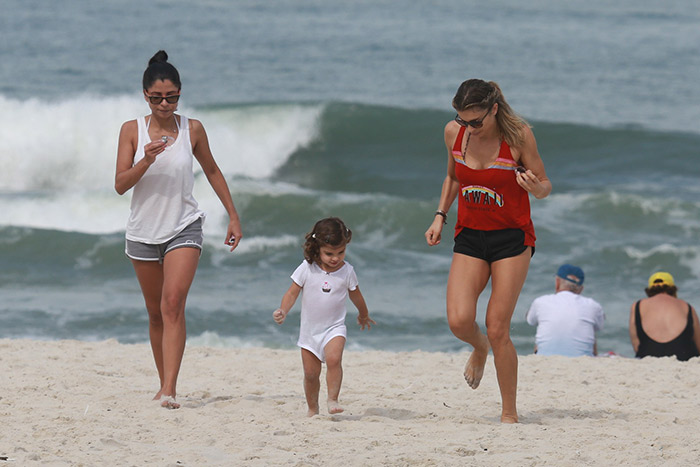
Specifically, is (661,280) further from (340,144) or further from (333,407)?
(340,144)

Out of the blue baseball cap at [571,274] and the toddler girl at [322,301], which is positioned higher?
the blue baseball cap at [571,274]

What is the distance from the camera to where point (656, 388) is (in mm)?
6203

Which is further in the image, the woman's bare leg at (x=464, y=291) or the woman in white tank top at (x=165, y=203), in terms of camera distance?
the woman in white tank top at (x=165, y=203)

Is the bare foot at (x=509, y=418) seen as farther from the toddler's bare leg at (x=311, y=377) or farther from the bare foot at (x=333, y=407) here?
the toddler's bare leg at (x=311, y=377)

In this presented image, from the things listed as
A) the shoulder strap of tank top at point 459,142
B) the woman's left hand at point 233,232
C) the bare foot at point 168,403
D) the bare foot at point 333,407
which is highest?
the shoulder strap of tank top at point 459,142

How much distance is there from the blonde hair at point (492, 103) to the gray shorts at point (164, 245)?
1.53m

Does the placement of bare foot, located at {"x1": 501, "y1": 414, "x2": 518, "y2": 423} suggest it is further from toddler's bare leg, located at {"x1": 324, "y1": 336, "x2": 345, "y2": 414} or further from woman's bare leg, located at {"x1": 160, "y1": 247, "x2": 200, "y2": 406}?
woman's bare leg, located at {"x1": 160, "y1": 247, "x2": 200, "y2": 406}

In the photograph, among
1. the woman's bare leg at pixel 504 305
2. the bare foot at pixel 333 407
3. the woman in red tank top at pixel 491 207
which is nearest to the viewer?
the woman in red tank top at pixel 491 207

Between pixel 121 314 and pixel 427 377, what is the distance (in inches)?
173

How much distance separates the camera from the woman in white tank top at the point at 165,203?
15.9 feet

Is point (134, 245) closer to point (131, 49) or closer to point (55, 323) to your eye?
point (55, 323)

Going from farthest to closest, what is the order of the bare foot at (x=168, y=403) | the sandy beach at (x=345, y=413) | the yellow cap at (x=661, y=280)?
the yellow cap at (x=661, y=280) → the bare foot at (x=168, y=403) → the sandy beach at (x=345, y=413)

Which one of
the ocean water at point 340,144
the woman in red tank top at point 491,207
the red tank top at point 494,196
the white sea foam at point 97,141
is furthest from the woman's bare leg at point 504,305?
the white sea foam at point 97,141

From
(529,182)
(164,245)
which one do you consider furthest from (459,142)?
(164,245)
